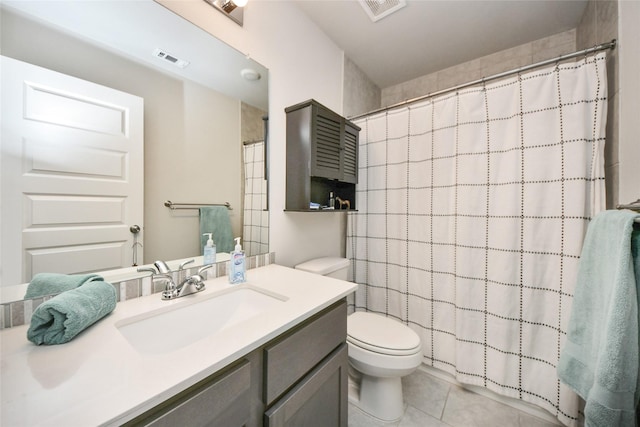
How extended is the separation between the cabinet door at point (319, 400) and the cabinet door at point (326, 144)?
931 millimetres

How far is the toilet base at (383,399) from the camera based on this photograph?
1.25m

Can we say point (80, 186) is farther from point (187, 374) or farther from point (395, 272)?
point (395, 272)

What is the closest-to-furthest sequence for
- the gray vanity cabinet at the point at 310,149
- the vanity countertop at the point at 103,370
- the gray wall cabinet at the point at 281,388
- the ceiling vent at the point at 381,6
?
the vanity countertop at the point at 103,370
the gray wall cabinet at the point at 281,388
the gray vanity cabinet at the point at 310,149
the ceiling vent at the point at 381,6

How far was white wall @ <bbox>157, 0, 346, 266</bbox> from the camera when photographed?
1.20m

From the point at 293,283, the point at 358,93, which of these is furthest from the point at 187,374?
the point at 358,93

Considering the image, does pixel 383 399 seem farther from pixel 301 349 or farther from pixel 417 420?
pixel 301 349

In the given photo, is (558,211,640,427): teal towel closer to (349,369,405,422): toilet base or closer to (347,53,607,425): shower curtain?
(347,53,607,425): shower curtain

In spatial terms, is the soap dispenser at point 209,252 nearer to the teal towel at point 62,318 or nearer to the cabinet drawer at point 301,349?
the teal towel at point 62,318

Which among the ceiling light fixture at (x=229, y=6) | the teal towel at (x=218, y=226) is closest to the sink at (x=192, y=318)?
the teal towel at (x=218, y=226)

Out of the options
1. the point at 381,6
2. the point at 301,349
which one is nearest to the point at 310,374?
the point at 301,349

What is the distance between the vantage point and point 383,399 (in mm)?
1257

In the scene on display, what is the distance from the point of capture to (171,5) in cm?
100

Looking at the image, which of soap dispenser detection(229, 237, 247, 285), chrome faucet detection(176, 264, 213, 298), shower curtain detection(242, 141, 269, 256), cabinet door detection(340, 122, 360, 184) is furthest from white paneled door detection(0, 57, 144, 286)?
cabinet door detection(340, 122, 360, 184)

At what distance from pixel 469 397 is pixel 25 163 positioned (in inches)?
88.2
